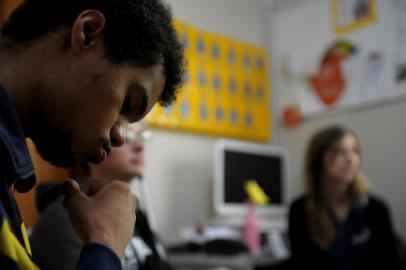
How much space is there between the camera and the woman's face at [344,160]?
2.41m

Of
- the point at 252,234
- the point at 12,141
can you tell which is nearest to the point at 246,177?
the point at 252,234

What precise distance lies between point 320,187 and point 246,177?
458mm

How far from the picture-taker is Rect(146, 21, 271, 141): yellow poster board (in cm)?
288

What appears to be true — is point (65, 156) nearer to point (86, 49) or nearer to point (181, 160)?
point (86, 49)

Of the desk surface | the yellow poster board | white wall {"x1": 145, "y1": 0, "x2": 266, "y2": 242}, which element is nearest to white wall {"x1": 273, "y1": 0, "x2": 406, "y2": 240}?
the yellow poster board

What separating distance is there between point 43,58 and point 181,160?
2.25 metres

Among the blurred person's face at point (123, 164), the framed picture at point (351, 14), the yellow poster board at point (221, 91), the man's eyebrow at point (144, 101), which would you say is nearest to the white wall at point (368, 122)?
the framed picture at point (351, 14)

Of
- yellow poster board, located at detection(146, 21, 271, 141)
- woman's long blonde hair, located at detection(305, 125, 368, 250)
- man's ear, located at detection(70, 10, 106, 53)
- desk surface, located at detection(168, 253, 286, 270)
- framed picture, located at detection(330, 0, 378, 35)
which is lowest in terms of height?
desk surface, located at detection(168, 253, 286, 270)

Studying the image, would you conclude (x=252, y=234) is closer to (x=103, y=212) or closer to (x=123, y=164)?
(x=123, y=164)

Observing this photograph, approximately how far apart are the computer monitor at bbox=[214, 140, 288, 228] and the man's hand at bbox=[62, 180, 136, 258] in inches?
76.0

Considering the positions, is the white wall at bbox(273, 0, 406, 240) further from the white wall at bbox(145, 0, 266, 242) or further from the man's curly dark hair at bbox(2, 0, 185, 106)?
the man's curly dark hair at bbox(2, 0, 185, 106)

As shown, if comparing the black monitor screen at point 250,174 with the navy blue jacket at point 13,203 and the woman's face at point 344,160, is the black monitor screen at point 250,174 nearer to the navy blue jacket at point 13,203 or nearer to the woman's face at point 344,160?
the woman's face at point 344,160

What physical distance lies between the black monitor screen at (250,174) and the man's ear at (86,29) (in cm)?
208

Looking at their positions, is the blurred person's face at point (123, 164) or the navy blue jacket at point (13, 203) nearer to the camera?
the navy blue jacket at point (13, 203)
